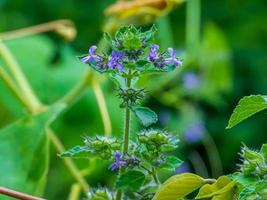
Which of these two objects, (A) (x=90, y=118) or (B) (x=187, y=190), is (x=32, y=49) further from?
(B) (x=187, y=190)

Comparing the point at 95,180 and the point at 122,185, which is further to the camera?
the point at 95,180

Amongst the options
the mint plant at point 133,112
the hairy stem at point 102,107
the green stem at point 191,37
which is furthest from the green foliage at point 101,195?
the green stem at point 191,37

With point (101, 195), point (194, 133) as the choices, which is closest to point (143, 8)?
point (101, 195)

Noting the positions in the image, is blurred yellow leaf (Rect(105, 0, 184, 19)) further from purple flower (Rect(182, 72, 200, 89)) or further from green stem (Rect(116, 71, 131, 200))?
purple flower (Rect(182, 72, 200, 89))

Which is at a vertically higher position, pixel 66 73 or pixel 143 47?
pixel 66 73

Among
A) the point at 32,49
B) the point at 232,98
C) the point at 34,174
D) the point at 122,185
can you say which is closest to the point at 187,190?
the point at 122,185

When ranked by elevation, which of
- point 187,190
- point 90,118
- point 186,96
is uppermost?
point 186,96

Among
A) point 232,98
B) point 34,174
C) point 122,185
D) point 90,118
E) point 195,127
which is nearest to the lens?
point 122,185
